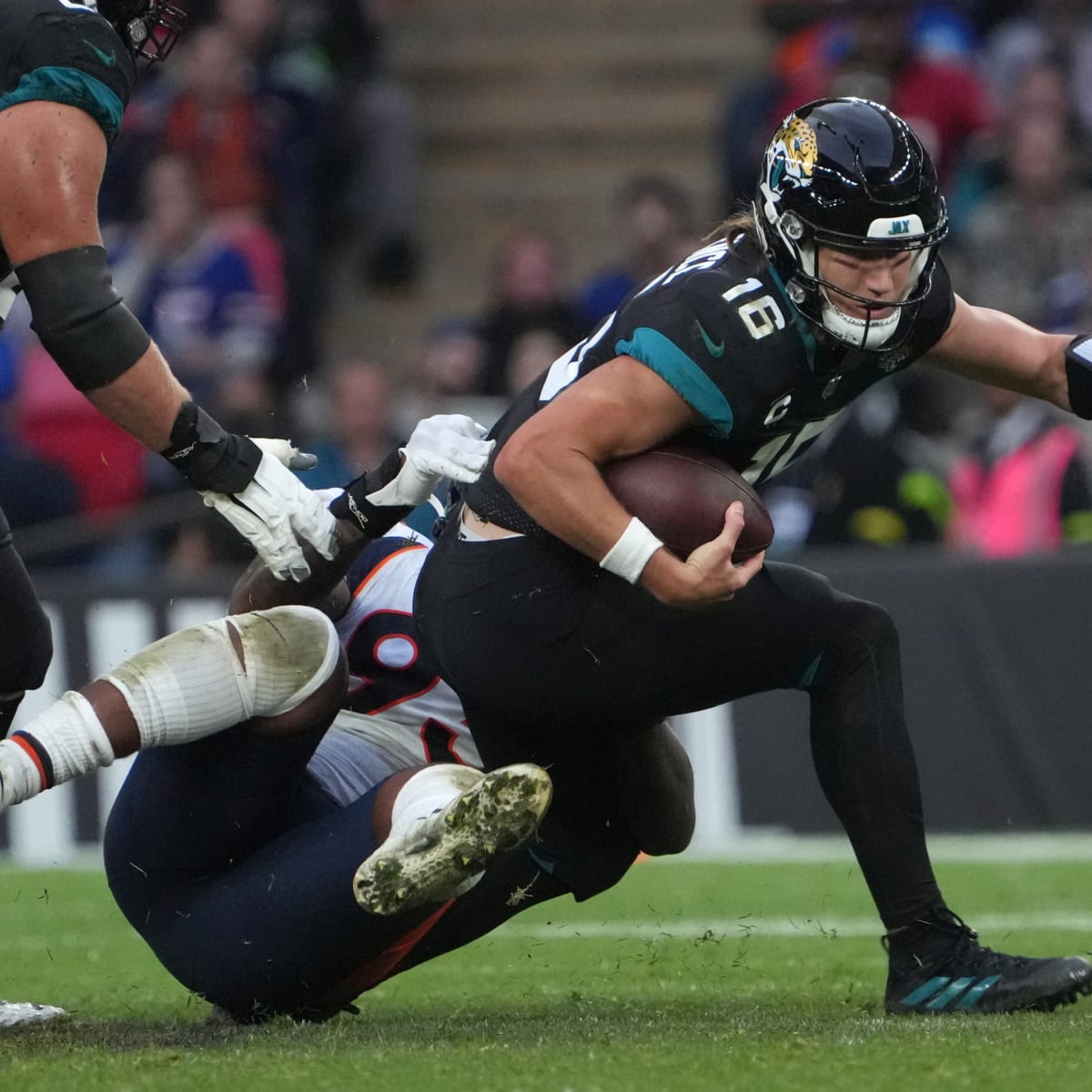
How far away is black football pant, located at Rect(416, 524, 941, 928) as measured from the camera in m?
3.67

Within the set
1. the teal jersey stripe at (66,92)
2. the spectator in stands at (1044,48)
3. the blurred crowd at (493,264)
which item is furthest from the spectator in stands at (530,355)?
A: the teal jersey stripe at (66,92)

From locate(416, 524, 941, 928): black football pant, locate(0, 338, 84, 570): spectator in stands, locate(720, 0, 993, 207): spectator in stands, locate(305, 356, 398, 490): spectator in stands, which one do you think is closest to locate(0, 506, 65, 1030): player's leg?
locate(416, 524, 941, 928): black football pant

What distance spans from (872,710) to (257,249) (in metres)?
6.39

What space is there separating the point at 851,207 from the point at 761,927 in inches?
90.2

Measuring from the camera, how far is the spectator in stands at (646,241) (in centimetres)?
950

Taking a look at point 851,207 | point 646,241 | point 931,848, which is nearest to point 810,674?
point 851,207

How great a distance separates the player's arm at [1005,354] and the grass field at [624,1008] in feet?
3.92

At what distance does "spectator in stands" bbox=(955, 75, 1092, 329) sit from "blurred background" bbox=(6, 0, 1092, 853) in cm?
2

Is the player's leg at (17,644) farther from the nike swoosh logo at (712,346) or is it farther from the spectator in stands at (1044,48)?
the spectator in stands at (1044,48)

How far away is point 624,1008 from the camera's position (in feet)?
13.2

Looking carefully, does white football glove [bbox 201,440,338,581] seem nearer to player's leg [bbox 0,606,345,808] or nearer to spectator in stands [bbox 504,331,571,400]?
player's leg [bbox 0,606,345,808]

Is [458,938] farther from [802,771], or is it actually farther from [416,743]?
[802,771]

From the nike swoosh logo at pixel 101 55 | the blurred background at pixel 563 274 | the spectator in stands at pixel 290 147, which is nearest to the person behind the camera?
the nike swoosh logo at pixel 101 55

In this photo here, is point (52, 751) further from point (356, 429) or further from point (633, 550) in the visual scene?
point (356, 429)
